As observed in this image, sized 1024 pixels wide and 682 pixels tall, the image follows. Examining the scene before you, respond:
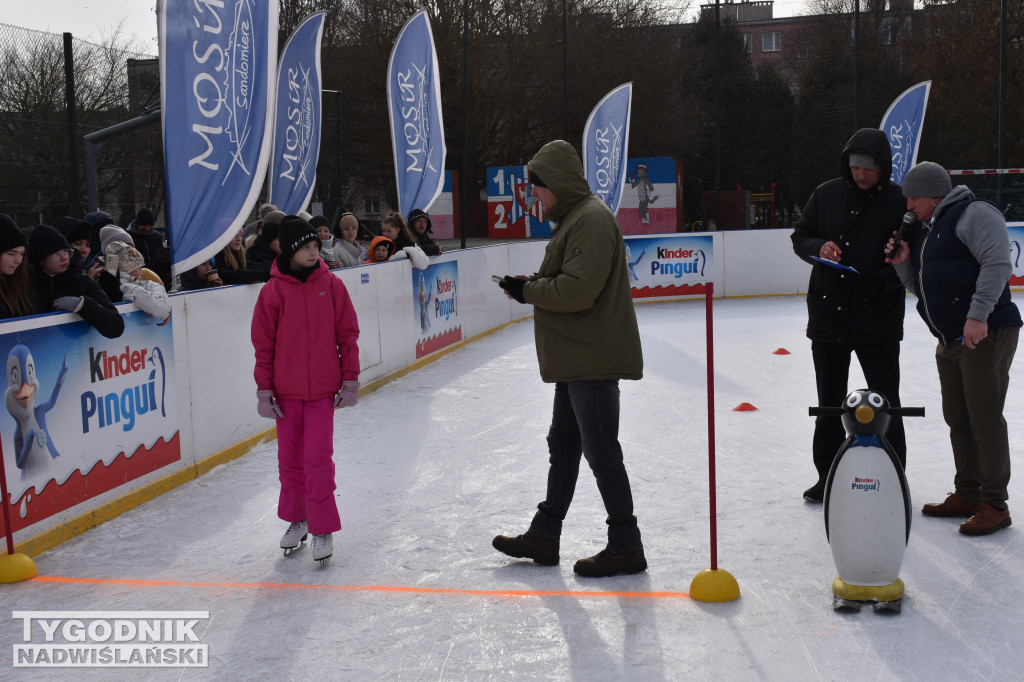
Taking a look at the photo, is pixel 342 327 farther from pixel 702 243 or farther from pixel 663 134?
pixel 663 134

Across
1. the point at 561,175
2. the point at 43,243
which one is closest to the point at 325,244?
the point at 43,243

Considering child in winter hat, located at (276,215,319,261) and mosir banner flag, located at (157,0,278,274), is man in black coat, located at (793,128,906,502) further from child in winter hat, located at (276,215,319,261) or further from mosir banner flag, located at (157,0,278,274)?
mosir banner flag, located at (157,0,278,274)

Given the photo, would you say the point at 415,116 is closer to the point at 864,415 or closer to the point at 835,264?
the point at 835,264

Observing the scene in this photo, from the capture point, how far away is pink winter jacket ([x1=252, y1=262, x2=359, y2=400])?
4.48 m

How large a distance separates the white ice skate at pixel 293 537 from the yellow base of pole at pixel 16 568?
1.05 m

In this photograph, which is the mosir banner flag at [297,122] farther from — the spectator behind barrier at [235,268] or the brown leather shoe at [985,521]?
the brown leather shoe at [985,521]

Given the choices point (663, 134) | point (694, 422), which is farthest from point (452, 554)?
point (663, 134)

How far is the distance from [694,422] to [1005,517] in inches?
115

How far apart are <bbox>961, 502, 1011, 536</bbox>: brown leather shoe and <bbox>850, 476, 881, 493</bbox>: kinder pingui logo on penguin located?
126cm

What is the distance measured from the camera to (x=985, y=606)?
12.5ft

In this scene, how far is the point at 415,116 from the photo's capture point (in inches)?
454

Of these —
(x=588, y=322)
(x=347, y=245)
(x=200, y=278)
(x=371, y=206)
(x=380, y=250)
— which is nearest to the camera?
(x=588, y=322)

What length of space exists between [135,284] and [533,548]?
9.34 feet

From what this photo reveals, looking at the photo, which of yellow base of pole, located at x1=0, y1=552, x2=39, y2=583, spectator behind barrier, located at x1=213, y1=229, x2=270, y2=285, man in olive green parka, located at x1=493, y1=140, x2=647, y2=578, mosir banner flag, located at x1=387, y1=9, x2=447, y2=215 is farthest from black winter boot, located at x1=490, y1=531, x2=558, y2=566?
mosir banner flag, located at x1=387, y1=9, x2=447, y2=215
